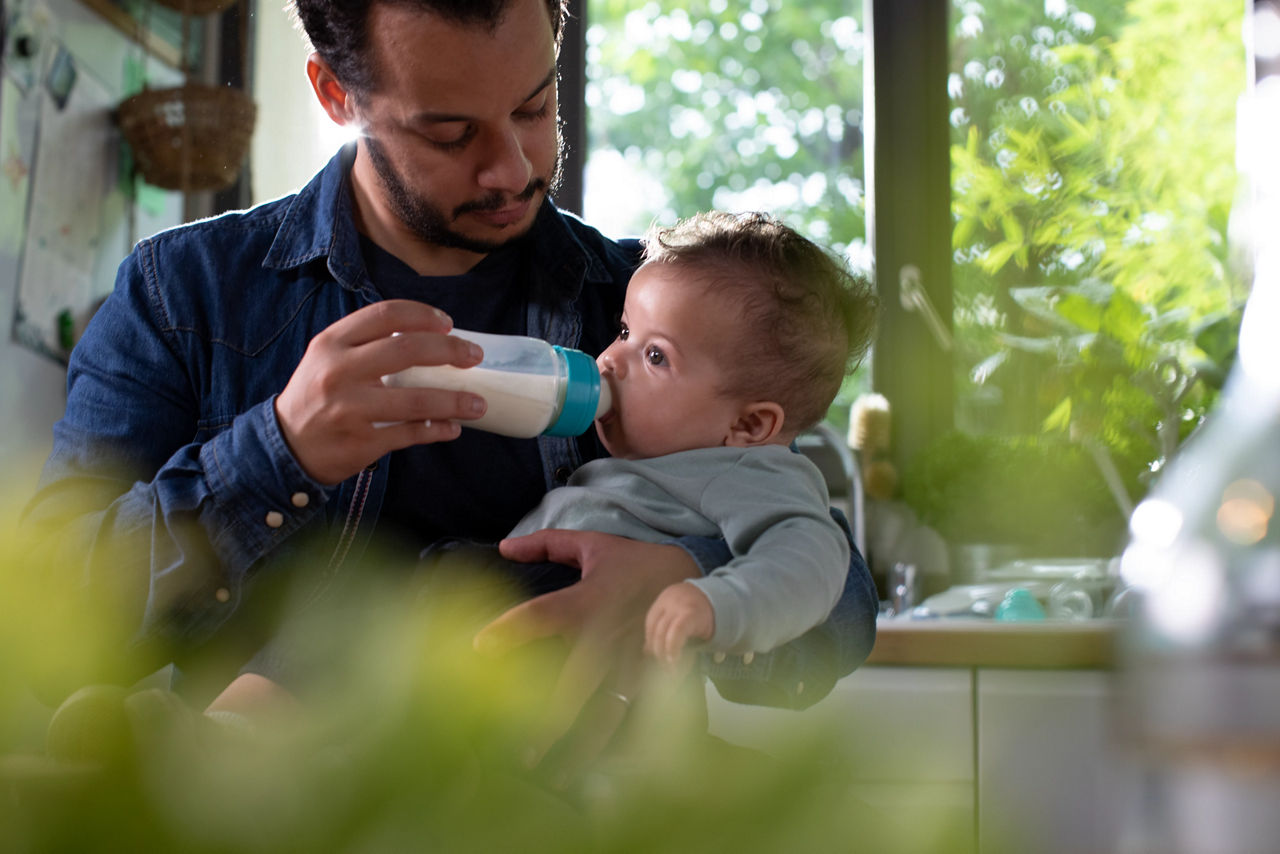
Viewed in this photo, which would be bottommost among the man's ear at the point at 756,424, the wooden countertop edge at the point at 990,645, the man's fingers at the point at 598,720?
the wooden countertop edge at the point at 990,645

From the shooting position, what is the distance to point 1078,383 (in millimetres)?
2244

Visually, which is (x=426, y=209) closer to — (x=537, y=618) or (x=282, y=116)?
(x=537, y=618)

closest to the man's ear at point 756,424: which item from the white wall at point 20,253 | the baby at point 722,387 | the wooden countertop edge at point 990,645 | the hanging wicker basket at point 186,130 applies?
the baby at point 722,387

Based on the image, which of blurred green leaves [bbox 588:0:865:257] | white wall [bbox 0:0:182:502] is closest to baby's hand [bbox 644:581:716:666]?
white wall [bbox 0:0:182:502]

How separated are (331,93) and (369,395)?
1.80 feet

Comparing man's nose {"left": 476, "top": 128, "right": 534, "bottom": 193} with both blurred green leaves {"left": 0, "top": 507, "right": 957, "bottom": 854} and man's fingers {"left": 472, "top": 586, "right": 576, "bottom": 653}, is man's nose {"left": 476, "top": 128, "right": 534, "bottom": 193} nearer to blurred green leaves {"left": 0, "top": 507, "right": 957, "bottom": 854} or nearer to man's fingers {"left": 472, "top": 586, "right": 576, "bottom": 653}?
man's fingers {"left": 472, "top": 586, "right": 576, "bottom": 653}

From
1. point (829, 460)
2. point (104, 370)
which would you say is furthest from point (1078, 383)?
point (104, 370)

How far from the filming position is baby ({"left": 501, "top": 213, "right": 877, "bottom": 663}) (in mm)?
867

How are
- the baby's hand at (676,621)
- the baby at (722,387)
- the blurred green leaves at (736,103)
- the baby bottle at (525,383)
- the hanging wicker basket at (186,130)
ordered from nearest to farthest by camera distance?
1. the baby's hand at (676,621)
2. the baby bottle at (525,383)
3. the baby at (722,387)
4. the hanging wicker basket at (186,130)
5. the blurred green leaves at (736,103)

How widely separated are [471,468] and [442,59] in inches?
13.4

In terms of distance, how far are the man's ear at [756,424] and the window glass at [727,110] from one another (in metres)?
2.32

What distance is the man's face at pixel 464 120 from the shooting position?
36.9 inches

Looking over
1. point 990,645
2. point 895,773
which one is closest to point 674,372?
point 895,773

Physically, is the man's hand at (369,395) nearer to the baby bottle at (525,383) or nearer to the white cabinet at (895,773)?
the baby bottle at (525,383)
